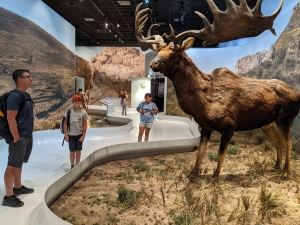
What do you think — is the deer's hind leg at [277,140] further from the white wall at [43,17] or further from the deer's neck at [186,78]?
the white wall at [43,17]

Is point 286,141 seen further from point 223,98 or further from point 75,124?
point 75,124

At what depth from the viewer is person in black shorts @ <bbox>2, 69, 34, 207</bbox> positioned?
2469 millimetres

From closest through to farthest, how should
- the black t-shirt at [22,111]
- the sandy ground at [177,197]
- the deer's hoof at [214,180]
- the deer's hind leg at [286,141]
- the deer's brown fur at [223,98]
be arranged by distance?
1. the black t-shirt at [22,111]
2. the sandy ground at [177,197]
3. the deer's brown fur at [223,98]
4. the deer's hoof at [214,180]
5. the deer's hind leg at [286,141]

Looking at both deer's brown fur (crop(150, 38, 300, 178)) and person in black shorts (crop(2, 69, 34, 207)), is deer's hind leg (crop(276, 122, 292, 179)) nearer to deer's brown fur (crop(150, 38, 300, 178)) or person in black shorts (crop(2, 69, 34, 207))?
deer's brown fur (crop(150, 38, 300, 178))

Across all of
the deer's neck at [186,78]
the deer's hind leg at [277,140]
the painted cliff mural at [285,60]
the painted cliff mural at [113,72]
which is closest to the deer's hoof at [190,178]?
the deer's neck at [186,78]

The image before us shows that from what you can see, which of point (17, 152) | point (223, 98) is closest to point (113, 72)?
point (223, 98)

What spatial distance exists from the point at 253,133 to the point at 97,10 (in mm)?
7600

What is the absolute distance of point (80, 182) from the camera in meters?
3.89

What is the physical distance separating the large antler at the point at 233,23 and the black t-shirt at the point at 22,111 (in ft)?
6.27

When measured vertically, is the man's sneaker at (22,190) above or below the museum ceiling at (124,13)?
below

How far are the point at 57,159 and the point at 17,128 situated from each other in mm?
2040

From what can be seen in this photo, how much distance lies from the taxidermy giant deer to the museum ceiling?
4.97m

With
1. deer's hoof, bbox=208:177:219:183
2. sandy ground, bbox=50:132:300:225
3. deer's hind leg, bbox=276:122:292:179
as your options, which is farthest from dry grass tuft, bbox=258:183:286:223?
deer's hind leg, bbox=276:122:292:179

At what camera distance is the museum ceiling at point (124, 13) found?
9.03 m
